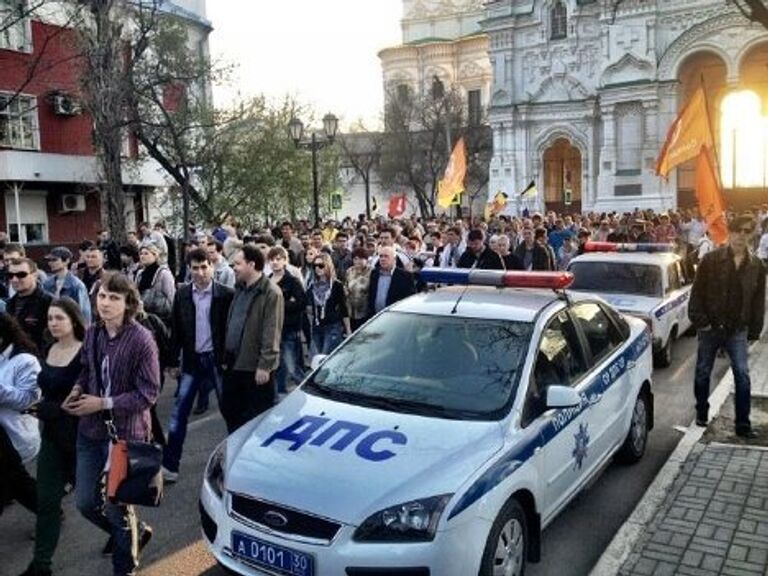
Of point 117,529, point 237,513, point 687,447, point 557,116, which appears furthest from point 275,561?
point 557,116

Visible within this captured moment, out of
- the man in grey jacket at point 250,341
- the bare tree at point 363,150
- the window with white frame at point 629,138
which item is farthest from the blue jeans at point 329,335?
the bare tree at point 363,150

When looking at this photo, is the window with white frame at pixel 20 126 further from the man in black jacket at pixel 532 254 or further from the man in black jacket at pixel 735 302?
the man in black jacket at pixel 735 302

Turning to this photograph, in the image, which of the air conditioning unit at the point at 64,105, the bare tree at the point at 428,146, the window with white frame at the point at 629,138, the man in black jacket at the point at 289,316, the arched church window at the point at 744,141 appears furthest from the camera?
the bare tree at the point at 428,146

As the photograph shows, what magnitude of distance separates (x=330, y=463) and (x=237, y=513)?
1.88ft

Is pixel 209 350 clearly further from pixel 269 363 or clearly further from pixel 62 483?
pixel 62 483

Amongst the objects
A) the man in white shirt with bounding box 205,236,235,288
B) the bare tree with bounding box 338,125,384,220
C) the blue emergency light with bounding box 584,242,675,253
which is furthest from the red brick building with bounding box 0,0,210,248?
the bare tree with bounding box 338,125,384,220

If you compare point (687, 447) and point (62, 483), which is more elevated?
point (62, 483)

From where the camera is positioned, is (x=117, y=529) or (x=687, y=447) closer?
(x=117, y=529)

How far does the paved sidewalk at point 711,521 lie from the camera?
4.75 meters

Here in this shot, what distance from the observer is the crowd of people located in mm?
4414

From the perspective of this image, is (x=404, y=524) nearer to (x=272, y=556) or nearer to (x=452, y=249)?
(x=272, y=556)

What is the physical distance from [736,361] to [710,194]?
13.7ft

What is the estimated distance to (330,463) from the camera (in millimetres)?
4098

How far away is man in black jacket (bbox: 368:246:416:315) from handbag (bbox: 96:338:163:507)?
4759mm
